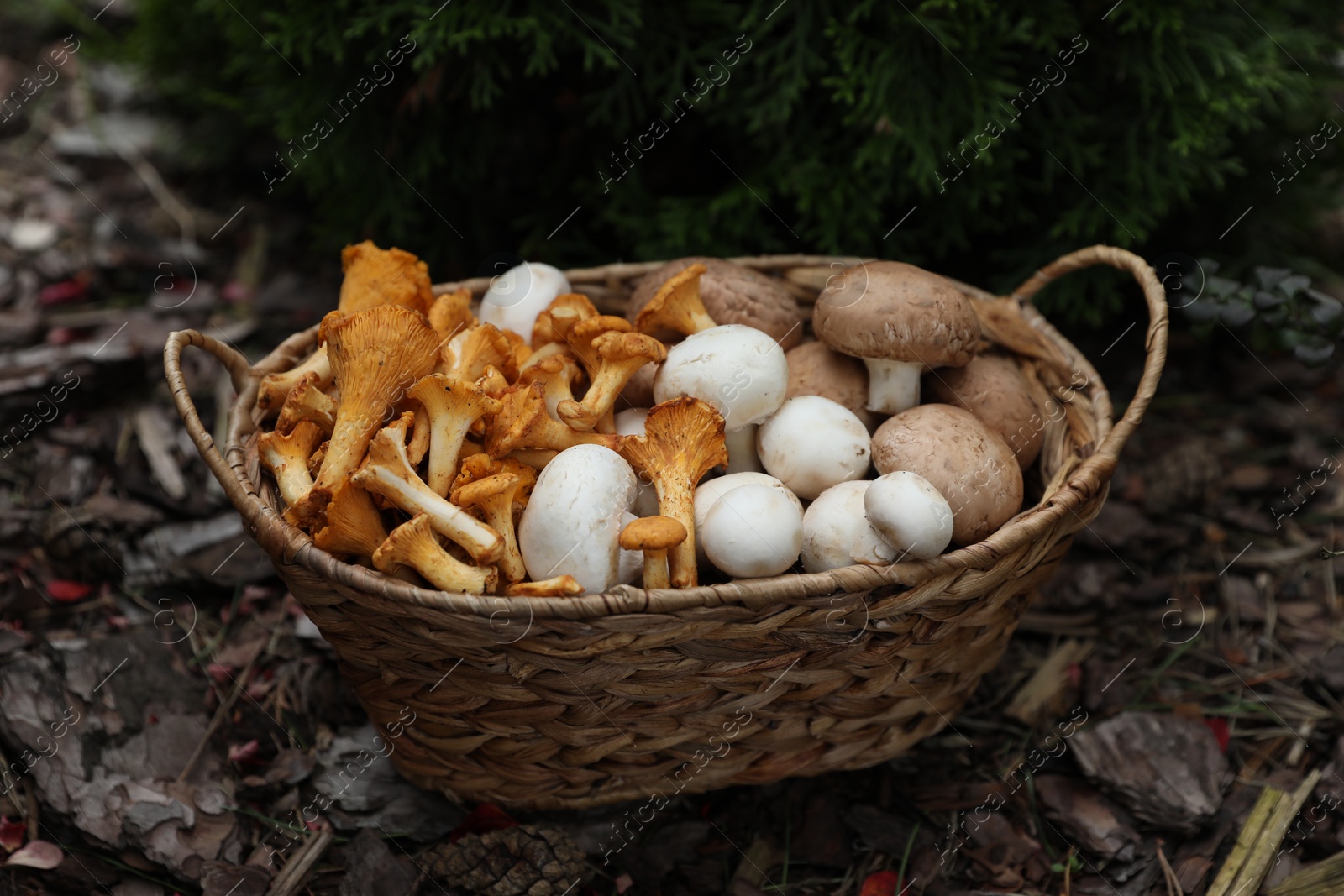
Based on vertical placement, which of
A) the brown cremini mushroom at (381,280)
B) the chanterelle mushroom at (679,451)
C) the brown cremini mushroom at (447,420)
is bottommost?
the chanterelle mushroom at (679,451)

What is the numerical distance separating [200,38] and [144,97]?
0.93 metres

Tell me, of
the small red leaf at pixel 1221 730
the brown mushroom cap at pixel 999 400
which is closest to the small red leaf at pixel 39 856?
the brown mushroom cap at pixel 999 400

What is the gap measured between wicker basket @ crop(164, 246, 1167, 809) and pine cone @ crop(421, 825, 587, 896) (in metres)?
0.10

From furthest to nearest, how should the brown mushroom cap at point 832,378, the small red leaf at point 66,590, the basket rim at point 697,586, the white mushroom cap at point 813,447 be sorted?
1. the small red leaf at point 66,590
2. the brown mushroom cap at point 832,378
3. the white mushroom cap at point 813,447
4. the basket rim at point 697,586

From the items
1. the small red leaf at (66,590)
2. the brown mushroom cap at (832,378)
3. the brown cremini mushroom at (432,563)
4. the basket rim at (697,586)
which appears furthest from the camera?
the small red leaf at (66,590)

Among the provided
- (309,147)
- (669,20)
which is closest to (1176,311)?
(669,20)

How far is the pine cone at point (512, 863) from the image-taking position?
197 cm

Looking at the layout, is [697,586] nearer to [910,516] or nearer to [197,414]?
[910,516]

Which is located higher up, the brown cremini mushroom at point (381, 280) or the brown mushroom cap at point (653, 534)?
the brown cremini mushroom at point (381, 280)

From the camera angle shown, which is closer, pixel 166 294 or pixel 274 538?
pixel 274 538

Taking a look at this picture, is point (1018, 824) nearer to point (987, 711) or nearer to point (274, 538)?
point (987, 711)

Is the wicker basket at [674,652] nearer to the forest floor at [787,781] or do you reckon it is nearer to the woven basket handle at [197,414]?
the woven basket handle at [197,414]

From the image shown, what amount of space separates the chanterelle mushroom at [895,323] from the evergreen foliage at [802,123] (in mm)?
646

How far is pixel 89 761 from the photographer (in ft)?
7.11
